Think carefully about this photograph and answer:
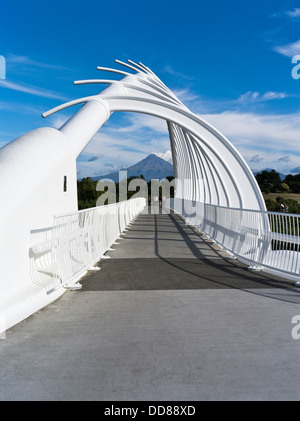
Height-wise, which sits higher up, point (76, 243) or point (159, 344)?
point (76, 243)

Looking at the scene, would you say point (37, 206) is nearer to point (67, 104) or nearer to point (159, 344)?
point (159, 344)

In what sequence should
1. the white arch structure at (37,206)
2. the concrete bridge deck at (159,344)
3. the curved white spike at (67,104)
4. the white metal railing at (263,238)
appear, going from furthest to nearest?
the curved white spike at (67,104) < the white metal railing at (263,238) < the white arch structure at (37,206) < the concrete bridge deck at (159,344)

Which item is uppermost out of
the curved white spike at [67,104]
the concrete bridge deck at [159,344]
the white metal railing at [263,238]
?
the curved white spike at [67,104]

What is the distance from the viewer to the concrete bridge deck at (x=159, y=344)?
3.30 m

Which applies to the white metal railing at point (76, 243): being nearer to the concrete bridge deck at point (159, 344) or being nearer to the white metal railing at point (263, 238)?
the concrete bridge deck at point (159, 344)

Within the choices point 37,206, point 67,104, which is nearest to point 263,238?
point 37,206

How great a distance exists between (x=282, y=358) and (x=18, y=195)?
4.11 metres

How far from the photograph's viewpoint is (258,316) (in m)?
5.40

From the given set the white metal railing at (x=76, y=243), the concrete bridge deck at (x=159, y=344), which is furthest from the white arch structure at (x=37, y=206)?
the concrete bridge deck at (x=159, y=344)

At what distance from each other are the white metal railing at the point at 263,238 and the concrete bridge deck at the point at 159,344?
621 millimetres

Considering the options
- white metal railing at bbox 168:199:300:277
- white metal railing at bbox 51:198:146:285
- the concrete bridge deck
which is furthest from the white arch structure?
the concrete bridge deck

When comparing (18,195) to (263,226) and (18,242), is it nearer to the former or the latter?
(18,242)

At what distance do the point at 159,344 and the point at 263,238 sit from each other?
549cm

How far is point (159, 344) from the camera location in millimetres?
4324
